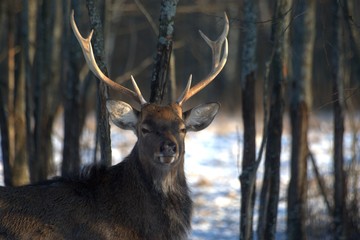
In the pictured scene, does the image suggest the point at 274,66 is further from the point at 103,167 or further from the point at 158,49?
the point at 103,167

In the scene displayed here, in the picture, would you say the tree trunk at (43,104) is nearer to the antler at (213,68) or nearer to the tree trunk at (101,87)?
the tree trunk at (101,87)

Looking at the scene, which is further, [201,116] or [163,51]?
[163,51]

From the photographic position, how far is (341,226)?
10.5m

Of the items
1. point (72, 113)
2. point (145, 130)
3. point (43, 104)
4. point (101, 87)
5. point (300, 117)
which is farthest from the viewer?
point (43, 104)

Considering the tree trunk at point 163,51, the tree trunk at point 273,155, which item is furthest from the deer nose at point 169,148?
the tree trunk at point 273,155

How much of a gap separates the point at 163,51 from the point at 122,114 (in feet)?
3.70

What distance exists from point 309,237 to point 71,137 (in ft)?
12.9

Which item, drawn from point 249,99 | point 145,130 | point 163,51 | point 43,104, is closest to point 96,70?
point 145,130

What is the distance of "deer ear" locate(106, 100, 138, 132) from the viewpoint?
301 inches

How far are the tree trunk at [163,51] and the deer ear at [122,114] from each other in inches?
28.0

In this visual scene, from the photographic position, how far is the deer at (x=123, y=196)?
6.96 m

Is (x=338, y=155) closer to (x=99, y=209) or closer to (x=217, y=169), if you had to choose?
(x=99, y=209)

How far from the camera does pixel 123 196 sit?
7.32 meters

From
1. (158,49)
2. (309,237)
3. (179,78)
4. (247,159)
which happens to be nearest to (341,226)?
(309,237)
